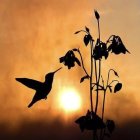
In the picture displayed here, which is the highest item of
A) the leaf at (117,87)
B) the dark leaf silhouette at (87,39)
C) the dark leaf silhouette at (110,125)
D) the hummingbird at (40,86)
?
the dark leaf silhouette at (87,39)

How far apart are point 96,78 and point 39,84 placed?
14.9 feet

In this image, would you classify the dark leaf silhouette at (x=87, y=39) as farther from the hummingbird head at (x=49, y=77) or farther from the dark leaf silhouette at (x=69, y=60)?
the hummingbird head at (x=49, y=77)

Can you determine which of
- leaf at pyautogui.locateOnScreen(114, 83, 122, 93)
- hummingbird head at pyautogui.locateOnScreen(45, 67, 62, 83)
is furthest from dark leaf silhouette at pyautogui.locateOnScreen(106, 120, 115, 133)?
hummingbird head at pyautogui.locateOnScreen(45, 67, 62, 83)

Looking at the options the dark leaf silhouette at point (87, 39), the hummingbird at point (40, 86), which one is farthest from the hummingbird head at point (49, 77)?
the dark leaf silhouette at point (87, 39)

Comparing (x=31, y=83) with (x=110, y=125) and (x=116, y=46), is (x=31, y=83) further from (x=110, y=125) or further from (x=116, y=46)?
(x=110, y=125)

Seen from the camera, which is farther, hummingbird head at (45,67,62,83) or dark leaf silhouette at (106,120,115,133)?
dark leaf silhouette at (106,120,115,133)

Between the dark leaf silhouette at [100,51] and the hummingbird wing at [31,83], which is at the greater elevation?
the dark leaf silhouette at [100,51]

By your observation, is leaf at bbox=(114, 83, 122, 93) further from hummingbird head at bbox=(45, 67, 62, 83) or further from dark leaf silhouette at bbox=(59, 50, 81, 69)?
hummingbird head at bbox=(45, 67, 62, 83)

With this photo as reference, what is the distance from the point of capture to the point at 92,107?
588 centimetres

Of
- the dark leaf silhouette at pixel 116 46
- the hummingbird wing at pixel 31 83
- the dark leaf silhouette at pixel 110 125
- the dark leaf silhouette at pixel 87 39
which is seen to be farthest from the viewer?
the dark leaf silhouette at pixel 110 125

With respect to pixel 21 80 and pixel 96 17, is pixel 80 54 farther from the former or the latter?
pixel 21 80

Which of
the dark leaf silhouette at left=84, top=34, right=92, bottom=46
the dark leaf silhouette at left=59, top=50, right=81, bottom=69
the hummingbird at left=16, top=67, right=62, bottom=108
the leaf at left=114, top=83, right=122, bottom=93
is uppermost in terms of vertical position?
the dark leaf silhouette at left=84, top=34, right=92, bottom=46

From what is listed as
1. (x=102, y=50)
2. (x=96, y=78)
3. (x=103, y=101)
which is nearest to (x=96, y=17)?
(x=102, y=50)

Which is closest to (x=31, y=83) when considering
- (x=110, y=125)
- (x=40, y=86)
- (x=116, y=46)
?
(x=40, y=86)
